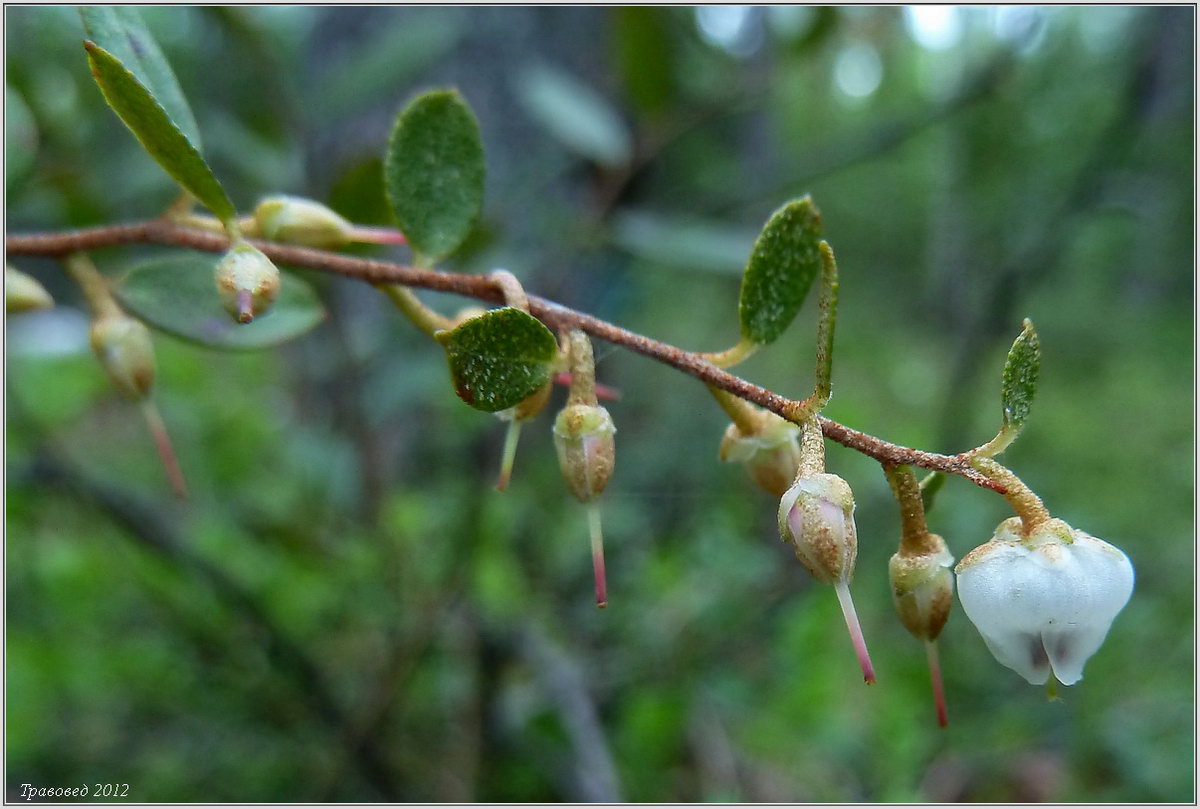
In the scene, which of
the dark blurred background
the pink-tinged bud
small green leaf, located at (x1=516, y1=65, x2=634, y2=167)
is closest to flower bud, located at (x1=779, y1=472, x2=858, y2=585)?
the pink-tinged bud

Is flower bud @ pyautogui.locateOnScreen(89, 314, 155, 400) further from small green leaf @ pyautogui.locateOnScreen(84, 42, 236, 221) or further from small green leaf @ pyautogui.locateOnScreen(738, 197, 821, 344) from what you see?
small green leaf @ pyautogui.locateOnScreen(738, 197, 821, 344)

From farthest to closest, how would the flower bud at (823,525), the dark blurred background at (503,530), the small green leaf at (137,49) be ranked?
the dark blurred background at (503,530)
the small green leaf at (137,49)
the flower bud at (823,525)

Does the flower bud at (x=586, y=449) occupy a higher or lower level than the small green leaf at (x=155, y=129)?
lower

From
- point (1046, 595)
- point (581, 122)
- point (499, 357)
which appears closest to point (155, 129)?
point (499, 357)

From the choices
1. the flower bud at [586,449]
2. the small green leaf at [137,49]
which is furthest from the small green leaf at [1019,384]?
the small green leaf at [137,49]

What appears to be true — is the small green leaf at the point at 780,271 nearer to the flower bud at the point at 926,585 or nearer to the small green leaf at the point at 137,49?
the flower bud at the point at 926,585

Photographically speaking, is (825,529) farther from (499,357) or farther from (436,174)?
(436,174)
